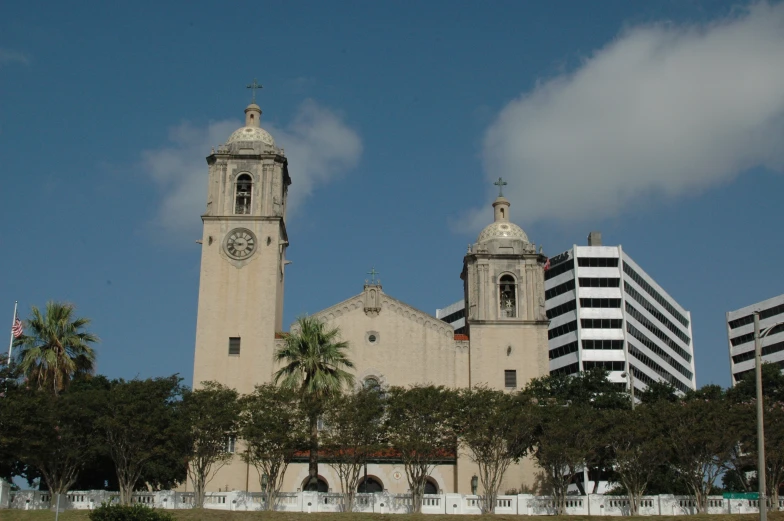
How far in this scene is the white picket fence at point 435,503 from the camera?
41.9m

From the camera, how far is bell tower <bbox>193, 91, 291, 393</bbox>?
53594mm

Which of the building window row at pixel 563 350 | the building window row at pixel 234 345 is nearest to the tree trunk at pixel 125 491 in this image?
the building window row at pixel 234 345

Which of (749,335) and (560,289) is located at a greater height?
(560,289)

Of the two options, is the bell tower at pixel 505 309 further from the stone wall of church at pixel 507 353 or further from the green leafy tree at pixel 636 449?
the green leafy tree at pixel 636 449

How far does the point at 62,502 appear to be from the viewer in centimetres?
4012

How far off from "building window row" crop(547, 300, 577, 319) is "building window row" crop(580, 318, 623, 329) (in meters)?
2.03

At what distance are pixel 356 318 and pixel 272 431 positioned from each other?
15.4m

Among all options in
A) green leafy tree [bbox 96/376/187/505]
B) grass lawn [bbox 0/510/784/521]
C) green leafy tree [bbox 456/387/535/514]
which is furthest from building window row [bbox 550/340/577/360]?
green leafy tree [bbox 96/376/187/505]

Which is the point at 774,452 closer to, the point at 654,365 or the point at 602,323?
the point at 602,323

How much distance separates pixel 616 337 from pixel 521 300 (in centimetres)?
4836

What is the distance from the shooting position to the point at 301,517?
38219mm

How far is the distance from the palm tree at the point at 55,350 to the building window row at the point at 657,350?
6979 centimetres

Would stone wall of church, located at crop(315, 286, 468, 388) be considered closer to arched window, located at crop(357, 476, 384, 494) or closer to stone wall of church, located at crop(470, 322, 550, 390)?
stone wall of church, located at crop(470, 322, 550, 390)

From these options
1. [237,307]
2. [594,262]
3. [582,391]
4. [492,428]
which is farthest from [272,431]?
[594,262]
